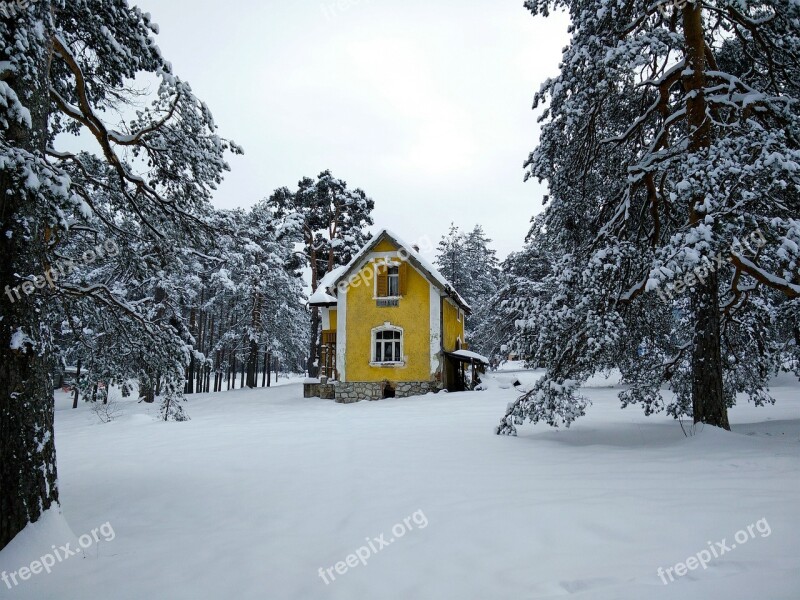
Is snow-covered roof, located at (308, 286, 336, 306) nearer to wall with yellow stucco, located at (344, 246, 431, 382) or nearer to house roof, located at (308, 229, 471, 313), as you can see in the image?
house roof, located at (308, 229, 471, 313)

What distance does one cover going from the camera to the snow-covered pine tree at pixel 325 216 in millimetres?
30141

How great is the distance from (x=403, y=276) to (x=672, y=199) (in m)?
14.6

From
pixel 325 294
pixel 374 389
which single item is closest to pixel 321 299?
pixel 325 294

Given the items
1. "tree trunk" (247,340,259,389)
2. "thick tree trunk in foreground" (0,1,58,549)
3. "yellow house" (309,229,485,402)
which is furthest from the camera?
"tree trunk" (247,340,259,389)

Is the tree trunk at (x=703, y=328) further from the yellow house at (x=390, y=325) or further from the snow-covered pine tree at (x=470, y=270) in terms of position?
the snow-covered pine tree at (x=470, y=270)

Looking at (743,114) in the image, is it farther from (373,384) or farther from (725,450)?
(373,384)

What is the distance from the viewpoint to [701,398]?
24.3ft

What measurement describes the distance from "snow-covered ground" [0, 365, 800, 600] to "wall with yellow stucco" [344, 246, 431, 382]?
1227 cm

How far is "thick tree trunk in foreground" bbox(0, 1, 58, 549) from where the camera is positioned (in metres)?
3.79

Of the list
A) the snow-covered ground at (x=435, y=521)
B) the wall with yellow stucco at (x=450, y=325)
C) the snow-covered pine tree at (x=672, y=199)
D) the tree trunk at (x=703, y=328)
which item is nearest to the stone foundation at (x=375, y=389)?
the wall with yellow stucco at (x=450, y=325)

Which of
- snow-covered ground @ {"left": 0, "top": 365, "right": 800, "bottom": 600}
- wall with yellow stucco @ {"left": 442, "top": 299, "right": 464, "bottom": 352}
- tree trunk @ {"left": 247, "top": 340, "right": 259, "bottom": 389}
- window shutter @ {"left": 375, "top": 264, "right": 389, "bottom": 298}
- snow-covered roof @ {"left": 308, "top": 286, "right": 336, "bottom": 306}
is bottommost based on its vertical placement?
snow-covered ground @ {"left": 0, "top": 365, "right": 800, "bottom": 600}

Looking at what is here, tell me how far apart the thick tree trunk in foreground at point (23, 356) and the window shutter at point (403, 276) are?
1650cm

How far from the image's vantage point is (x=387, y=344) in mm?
20562

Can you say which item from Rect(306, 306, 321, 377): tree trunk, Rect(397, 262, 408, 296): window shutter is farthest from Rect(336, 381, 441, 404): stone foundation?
Rect(306, 306, 321, 377): tree trunk
